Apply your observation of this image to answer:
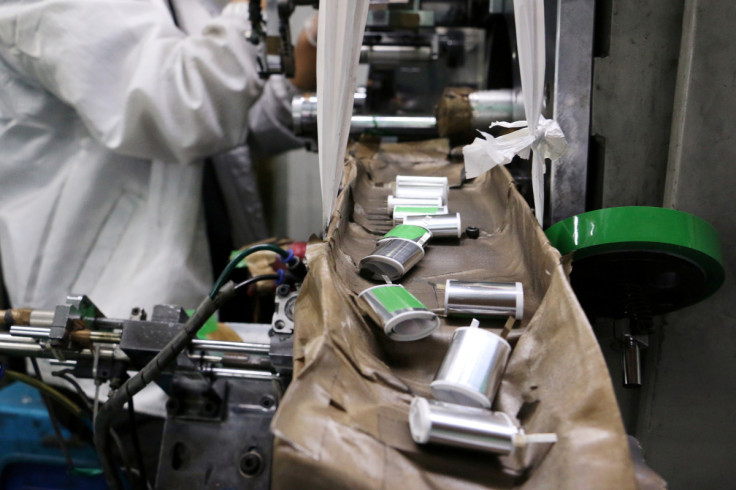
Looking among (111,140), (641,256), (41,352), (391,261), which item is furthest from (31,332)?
(641,256)

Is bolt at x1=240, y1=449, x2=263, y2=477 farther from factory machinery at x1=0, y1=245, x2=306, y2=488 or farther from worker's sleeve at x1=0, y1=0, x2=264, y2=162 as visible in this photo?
worker's sleeve at x1=0, y1=0, x2=264, y2=162

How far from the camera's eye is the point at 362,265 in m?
0.72

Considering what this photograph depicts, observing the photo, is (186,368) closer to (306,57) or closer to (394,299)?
(394,299)

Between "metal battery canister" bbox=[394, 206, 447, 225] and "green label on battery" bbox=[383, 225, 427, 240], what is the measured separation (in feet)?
0.24

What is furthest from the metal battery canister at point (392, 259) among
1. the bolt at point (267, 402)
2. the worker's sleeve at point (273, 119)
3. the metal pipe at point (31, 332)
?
the worker's sleeve at point (273, 119)

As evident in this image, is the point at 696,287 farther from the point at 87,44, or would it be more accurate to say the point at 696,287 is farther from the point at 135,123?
the point at 87,44

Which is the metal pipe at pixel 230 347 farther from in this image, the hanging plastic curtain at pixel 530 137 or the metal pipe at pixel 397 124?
the metal pipe at pixel 397 124

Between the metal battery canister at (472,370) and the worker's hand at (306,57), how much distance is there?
1479 mm

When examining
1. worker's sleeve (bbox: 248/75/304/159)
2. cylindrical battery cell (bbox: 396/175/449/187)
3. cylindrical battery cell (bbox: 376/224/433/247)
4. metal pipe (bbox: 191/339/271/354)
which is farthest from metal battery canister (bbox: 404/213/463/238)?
worker's sleeve (bbox: 248/75/304/159)

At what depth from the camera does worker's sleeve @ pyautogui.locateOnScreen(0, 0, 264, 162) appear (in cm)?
137

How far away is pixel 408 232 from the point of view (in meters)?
0.78

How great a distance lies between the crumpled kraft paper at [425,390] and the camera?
0.40 m

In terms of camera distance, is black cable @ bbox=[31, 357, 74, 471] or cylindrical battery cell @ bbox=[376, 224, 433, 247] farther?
black cable @ bbox=[31, 357, 74, 471]

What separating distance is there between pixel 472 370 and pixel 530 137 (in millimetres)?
376
